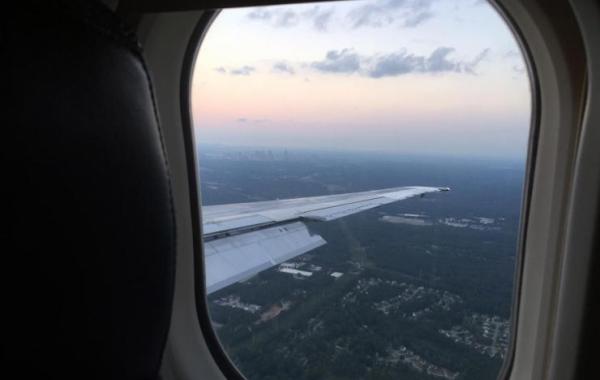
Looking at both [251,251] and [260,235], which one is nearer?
[251,251]

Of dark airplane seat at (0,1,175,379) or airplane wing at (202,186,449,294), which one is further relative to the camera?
airplane wing at (202,186,449,294)

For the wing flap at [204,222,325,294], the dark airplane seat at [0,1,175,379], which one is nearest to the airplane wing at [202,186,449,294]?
the wing flap at [204,222,325,294]

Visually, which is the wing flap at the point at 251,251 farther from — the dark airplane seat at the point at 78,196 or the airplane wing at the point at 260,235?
the dark airplane seat at the point at 78,196

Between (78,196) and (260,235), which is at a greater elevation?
(78,196)

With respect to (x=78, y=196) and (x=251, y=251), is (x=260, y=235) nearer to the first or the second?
(x=251, y=251)

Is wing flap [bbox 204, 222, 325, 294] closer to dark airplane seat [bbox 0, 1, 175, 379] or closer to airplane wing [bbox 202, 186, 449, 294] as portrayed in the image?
airplane wing [bbox 202, 186, 449, 294]

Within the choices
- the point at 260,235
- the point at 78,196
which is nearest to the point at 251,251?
the point at 260,235
